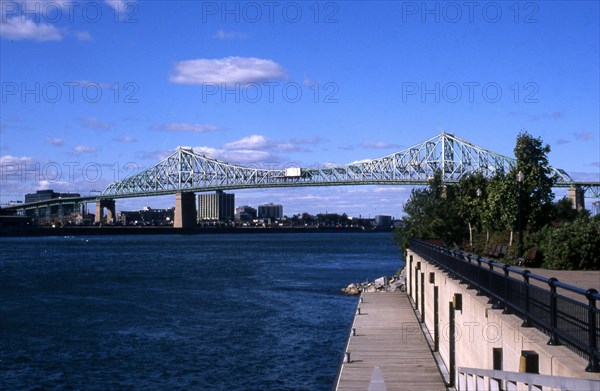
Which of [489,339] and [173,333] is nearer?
[489,339]

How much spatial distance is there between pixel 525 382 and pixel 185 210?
18414 centimetres

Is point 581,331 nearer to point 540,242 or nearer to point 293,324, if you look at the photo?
point 540,242

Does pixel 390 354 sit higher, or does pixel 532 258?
pixel 532 258

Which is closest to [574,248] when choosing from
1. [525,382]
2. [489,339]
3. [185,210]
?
[489,339]

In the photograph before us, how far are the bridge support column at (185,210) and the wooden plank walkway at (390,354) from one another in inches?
6003

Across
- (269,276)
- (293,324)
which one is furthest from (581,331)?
(269,276)

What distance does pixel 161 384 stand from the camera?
21938 mm

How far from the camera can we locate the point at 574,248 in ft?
81.1

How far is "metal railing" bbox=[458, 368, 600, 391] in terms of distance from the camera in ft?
14.4

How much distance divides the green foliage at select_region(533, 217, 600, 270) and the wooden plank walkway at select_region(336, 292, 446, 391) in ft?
16.1

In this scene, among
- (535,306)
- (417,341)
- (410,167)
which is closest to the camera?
(535,306)

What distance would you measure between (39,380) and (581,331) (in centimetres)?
1829

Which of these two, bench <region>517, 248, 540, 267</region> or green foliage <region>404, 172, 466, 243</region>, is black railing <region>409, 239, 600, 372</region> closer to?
bench <region>517, 248, 540, 267</region>

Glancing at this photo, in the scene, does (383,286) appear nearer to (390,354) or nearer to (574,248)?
(574,248)
